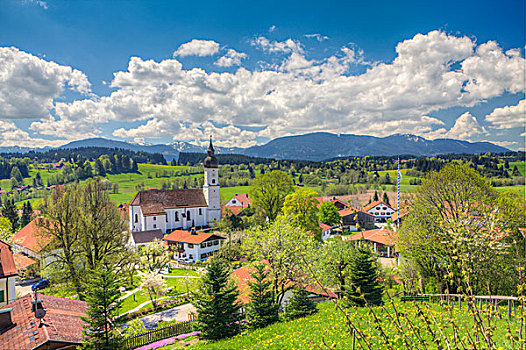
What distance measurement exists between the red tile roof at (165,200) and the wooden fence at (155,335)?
3989cm

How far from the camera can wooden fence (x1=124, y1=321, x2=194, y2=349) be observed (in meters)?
17.7

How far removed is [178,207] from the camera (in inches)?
2347

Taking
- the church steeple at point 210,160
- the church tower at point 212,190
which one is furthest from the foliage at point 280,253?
the church tower at point 212,190

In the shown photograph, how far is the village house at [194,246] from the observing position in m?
43.4

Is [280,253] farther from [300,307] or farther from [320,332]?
[320,332]

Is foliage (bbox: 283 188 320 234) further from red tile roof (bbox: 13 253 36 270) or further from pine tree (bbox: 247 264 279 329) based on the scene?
red tile roof (bbox: 13 253 36 270)

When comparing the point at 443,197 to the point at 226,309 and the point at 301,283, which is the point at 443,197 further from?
the point at 226,309

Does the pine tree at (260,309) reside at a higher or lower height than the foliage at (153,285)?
higher

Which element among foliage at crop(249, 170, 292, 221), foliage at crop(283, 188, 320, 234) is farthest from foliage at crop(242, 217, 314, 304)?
foliage at crop(249, 170, 292, 221)

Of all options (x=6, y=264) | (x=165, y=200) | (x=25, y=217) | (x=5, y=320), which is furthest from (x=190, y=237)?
(x=25, y=217)

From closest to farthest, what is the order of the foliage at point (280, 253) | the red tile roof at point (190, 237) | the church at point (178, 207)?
the foliage at point (280, 253)
the red tile roof at point (190, 237)
the church at point (178, 207)

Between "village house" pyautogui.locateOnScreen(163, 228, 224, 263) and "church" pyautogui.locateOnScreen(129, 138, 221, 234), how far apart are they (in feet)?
37.4

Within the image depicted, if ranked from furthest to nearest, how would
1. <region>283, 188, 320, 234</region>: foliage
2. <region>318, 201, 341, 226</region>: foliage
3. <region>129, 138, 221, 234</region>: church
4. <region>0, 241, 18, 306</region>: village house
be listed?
<region>318, 201, 341, 226</region>: foliage → <region>129, 138, 221, 234</region>: church → <region>283, 188, 320, 234</region>: foliage → <region>0, 241, 18, 306</region>: village house

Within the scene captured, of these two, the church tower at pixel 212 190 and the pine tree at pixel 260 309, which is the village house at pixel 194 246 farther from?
the pine tree at pixel 260 309
